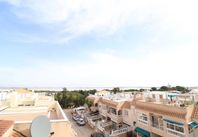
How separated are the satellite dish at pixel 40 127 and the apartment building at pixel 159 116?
44.0 ft

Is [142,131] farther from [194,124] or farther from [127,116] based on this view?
[194,124]

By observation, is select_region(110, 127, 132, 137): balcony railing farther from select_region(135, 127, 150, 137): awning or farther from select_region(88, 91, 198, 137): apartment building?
select_region(135, 127, 150, 137): awning

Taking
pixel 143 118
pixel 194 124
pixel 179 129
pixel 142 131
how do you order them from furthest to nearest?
pixel 143 118 → pixel 142 131 → pixel 179 129 → pixel 194 124

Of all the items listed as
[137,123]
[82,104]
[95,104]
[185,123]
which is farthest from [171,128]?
[82,104]

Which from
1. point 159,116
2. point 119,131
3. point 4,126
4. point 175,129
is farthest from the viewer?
point 119,131

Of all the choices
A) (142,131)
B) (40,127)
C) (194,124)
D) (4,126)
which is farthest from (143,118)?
(4,126)

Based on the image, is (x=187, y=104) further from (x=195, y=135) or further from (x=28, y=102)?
(x=28, y=102)

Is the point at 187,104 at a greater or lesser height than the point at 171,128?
greater

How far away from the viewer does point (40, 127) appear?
868 cm

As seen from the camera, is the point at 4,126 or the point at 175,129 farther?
the point at 175,129

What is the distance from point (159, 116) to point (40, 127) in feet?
52.6

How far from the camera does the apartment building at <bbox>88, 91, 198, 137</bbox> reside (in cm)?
1728

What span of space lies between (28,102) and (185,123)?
2223 centimetres

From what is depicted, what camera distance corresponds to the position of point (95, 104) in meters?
49.2
